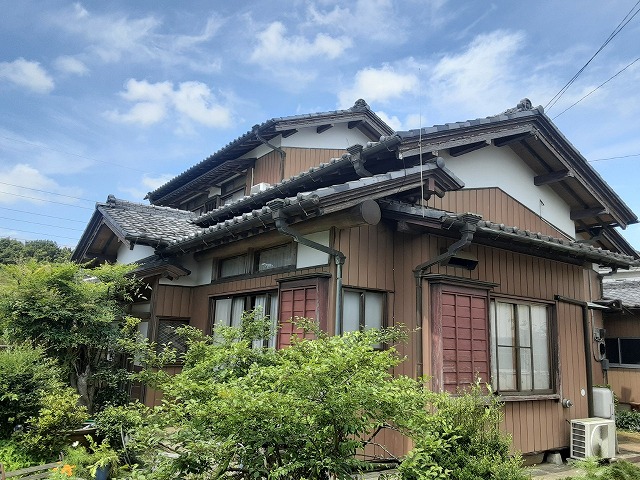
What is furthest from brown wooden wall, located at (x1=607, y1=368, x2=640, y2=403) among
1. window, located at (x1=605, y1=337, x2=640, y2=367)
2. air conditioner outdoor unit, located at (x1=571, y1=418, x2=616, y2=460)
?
air conditioner outdoor unit, located at (x1=571, y1=418, x2=616, y2=460)

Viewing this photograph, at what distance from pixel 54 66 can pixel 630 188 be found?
605 inches

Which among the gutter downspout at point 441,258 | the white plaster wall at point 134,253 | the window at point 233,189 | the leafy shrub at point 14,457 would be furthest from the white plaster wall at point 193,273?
the gutter downspout at point 441,258

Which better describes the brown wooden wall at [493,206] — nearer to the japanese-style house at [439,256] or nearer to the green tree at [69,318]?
the japanese-style house at [439,256]

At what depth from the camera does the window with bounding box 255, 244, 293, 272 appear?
737 centimetres

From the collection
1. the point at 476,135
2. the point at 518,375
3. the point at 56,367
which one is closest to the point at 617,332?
the point at 518,375

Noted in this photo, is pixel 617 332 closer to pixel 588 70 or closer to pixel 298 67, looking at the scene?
pixel 588 70

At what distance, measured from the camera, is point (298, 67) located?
9.23m

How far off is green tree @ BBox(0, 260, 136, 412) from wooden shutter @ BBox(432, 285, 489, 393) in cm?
513

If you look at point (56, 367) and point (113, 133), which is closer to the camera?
point (56, 367)

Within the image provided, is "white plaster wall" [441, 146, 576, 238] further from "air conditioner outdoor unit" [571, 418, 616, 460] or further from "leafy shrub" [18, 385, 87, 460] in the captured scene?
"leafy shrub" [18, 385, 87, 460]

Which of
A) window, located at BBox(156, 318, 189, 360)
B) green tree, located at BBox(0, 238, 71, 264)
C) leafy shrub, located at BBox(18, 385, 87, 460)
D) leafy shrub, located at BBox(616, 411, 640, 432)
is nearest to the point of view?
leafy shrub, located at BBox(18, 385, 87, 460)

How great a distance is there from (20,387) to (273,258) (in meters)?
3.96

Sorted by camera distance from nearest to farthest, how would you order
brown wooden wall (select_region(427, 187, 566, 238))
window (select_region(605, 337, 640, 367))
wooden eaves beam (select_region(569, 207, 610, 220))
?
brown wooden wall (select_region(427, 187, 566, 238)) → wooden eaves beam (select_region(569, 207, 610, 220)) → window (select_region(605, 337, 640, 367))

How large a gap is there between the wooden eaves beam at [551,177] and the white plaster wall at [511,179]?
10 cm
